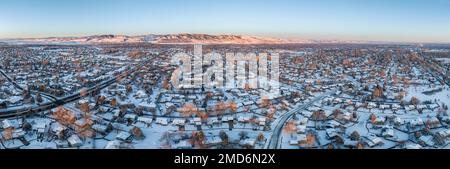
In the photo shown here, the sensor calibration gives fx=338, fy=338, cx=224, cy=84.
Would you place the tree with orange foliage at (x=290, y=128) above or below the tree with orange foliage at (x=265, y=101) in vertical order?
below

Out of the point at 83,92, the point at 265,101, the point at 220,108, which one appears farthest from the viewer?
the point at 83,92

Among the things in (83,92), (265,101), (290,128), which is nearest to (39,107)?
(83,92)

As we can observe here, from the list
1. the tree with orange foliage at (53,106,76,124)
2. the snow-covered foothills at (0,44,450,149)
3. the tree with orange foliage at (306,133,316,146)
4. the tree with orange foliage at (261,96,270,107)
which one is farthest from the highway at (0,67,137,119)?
the tree with orange foliage at (306,133,316,146)

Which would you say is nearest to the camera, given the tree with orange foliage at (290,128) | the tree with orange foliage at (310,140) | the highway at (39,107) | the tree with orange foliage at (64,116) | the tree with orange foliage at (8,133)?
the tree with orange foliage at (310,140)

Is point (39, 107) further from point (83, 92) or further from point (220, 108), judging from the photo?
point (220, 108)

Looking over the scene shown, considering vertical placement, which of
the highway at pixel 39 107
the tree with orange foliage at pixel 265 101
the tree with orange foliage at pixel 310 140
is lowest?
the tree with orange foliage at pixel 310 140

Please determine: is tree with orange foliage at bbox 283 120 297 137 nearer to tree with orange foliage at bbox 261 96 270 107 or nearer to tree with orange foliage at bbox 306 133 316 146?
tree with orange foliage at bbox 306 133 316 146

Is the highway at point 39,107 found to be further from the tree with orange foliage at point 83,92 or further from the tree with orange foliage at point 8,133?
the tree with orange foliage at point 8,133

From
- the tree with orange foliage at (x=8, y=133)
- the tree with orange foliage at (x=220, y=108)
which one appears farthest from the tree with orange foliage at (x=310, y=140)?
the tree with orange foliage at (x=8, y=133)

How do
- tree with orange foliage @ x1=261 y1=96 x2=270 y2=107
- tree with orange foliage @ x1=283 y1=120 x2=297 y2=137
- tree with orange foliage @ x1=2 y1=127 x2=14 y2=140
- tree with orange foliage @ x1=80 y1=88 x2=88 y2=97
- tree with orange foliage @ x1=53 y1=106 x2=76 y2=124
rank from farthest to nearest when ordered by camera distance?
1. tree with orange foliage @ x1=80 y1=88 x2=88 y2=97
2. tree with orange foliage @ x1=261 y1=96 x2=270 y2=107
3. tree with orange foliage @ x1=53 y1=106 x2=76 y2=124
4. tree with orange foliage @ x1=283 y1=120 x2=297 y2=137
5. tree with orange foliage @ x1=2 y1=127 x2=14 y2=140

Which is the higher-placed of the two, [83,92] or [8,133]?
[83,92]

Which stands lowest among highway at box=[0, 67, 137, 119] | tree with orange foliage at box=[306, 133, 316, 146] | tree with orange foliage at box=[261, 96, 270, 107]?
tree with orange foliage at box=[306, 133, 316, 146]

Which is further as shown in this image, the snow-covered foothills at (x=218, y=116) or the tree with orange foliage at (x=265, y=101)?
the tree with orange foliage at (x=265, y=101)
